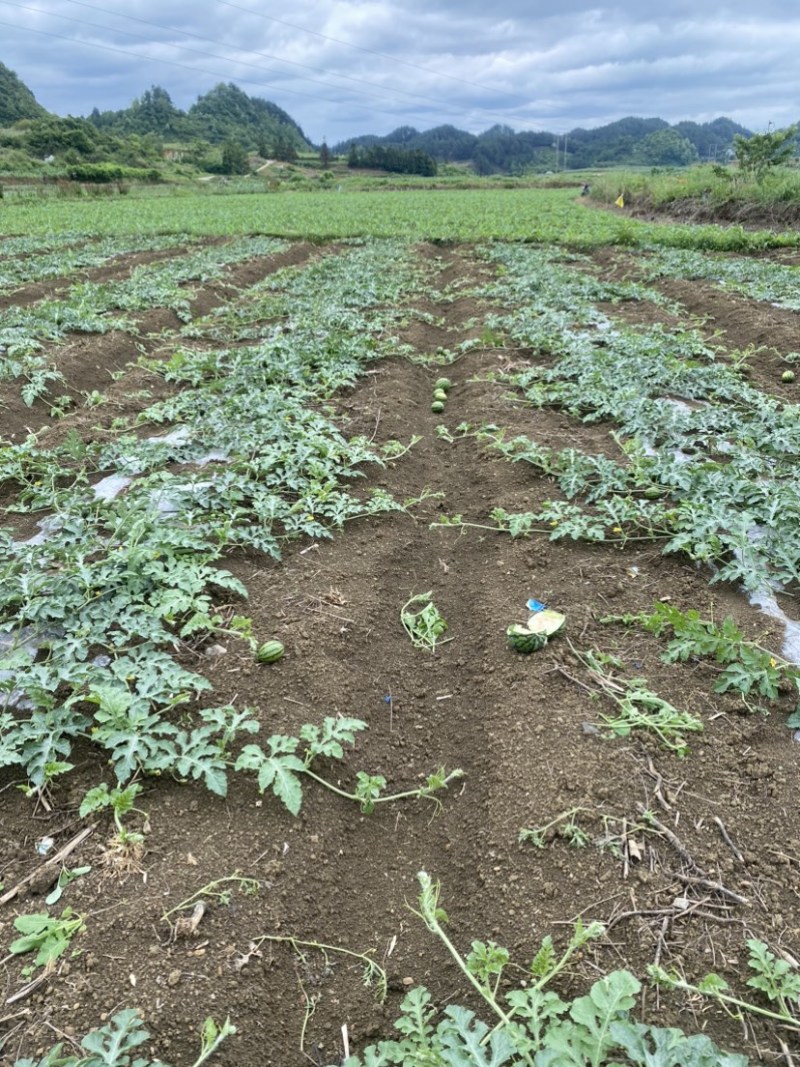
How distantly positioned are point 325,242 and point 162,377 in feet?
51.6

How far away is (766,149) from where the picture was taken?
25359mm

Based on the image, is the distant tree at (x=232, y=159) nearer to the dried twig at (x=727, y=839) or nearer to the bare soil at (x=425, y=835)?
the bare soil at (x=425, y=835)

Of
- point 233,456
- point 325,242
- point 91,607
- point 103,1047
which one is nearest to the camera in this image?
point 103,1047

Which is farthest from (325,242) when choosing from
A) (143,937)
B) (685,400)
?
(143,937)

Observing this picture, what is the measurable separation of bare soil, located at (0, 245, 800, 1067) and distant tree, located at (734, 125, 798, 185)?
28.5 meters

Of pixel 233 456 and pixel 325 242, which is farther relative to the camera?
pixel 325 242

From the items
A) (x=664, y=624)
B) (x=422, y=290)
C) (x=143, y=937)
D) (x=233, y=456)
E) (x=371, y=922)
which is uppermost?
(x=422, y=290)

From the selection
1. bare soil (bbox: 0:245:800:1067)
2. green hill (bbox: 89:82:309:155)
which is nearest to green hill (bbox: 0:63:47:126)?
green hill (bbox: 89:82:309:155)

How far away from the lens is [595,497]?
4.77 meters

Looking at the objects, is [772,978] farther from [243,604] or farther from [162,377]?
[162,377]

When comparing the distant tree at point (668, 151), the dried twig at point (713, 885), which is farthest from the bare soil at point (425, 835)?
the distant tree at point (668, 151)

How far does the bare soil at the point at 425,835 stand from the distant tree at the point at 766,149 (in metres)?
28.5

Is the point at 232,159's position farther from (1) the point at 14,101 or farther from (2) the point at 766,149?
(2) the point at 766,149

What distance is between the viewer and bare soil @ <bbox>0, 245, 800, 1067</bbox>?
2121 millimetres
